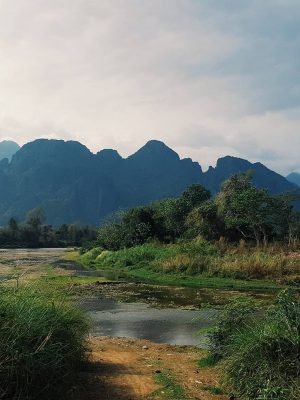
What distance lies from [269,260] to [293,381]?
25.0 meters

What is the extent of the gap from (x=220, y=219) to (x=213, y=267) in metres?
16.5

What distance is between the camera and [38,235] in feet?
366

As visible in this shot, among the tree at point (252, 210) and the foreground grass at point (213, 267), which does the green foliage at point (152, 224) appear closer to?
the tree at point (252, 210)

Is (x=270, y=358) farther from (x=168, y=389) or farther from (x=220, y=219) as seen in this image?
(x=220, y=219)

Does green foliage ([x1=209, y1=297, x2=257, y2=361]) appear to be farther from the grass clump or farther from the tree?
the tree

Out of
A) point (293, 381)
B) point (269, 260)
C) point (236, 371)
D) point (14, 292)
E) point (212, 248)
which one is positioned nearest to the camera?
point (293, 381)

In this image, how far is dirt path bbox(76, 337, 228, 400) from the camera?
9039mm

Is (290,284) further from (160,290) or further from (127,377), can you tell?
(127,377)

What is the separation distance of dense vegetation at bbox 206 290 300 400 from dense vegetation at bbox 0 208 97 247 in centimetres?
9235

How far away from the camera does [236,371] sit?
9008 millimetres

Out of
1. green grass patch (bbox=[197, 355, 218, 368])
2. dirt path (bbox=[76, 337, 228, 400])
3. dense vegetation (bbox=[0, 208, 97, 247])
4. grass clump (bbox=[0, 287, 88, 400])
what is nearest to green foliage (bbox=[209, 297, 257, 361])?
green grass patch (bbox=[197, 355, 218, 368])

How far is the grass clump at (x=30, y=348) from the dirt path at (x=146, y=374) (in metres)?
0.92

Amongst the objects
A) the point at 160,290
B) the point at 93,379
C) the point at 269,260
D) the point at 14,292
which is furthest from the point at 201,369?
the point at 269,260

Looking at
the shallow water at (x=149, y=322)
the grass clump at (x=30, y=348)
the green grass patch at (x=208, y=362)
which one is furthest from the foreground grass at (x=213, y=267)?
the grass clump at (x=30, y=348)
